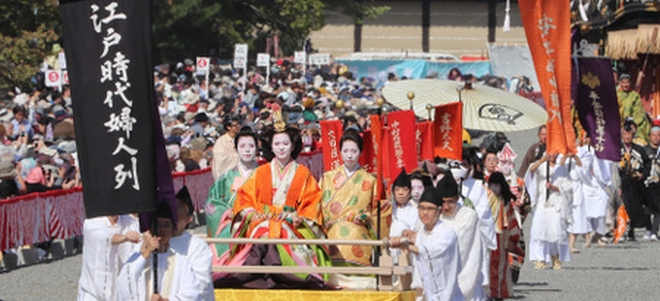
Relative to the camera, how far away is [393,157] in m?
14.0

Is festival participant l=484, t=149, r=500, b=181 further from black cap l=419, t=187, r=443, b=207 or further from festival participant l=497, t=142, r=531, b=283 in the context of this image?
black cap l=419, t=187, r=443, b=207

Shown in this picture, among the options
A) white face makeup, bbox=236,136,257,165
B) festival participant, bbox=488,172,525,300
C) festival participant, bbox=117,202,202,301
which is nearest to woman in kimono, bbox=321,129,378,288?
white face makeup, bbox=236,136,257,165

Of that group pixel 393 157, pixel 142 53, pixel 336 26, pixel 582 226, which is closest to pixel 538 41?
pixel 393 157

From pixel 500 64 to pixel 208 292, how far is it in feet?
149

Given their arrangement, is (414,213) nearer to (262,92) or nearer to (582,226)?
→ (582,226)

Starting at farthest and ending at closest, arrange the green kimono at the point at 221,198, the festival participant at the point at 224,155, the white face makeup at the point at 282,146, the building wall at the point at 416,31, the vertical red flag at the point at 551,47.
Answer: the building wall at the point at 416,31 < the festival participant at the point at 224,155 < the green kimono at the point at 221,198 < the vertical red flag at the point at 551,47 < the white face makeup at the point at 282,146

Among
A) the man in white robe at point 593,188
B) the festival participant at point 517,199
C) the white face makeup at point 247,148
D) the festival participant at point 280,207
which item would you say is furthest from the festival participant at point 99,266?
the man in white robe at point 593,188

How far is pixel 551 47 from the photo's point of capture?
45.9ft

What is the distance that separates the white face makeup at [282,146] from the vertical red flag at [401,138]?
1317 millimetres

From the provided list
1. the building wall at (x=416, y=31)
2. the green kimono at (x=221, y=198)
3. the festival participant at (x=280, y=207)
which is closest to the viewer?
the festival participant at (x=280, y=207)

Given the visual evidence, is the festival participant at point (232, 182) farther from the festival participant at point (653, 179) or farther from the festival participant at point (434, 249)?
the festival participant at point (653, 179)

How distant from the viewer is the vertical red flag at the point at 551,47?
45.0 feet

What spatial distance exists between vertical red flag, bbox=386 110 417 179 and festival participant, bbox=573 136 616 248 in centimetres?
764

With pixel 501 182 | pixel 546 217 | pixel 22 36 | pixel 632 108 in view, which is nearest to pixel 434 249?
pixel 501 182
